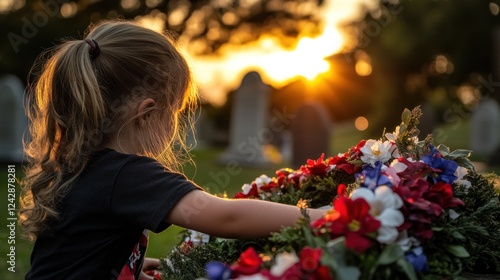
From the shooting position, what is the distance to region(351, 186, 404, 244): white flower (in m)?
1.65

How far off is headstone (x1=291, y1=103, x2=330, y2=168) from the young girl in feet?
28.7

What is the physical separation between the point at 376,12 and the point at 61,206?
29656mm

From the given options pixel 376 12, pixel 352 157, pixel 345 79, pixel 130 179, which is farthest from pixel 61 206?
pixel 345 79

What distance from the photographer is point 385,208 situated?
1.70 m

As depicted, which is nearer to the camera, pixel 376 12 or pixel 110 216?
pixel 110 216

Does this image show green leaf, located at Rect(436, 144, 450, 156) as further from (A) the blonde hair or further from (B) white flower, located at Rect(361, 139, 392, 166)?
(A) the blonde hair

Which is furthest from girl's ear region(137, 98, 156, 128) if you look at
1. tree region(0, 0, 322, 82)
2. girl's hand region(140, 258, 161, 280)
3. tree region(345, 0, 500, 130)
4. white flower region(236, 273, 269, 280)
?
tree region(345, 0, 500, 130)

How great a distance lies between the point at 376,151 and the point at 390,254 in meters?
0.68

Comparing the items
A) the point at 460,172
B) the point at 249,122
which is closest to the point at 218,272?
the point at 460,172

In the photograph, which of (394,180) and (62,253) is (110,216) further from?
(394,180)

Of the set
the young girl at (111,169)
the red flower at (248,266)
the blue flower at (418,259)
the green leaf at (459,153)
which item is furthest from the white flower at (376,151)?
the red flower at (248,266)

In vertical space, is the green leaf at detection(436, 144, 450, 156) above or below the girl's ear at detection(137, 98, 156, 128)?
above

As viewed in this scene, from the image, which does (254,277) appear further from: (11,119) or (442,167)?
(11,119)

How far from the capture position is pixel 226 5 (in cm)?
2481
